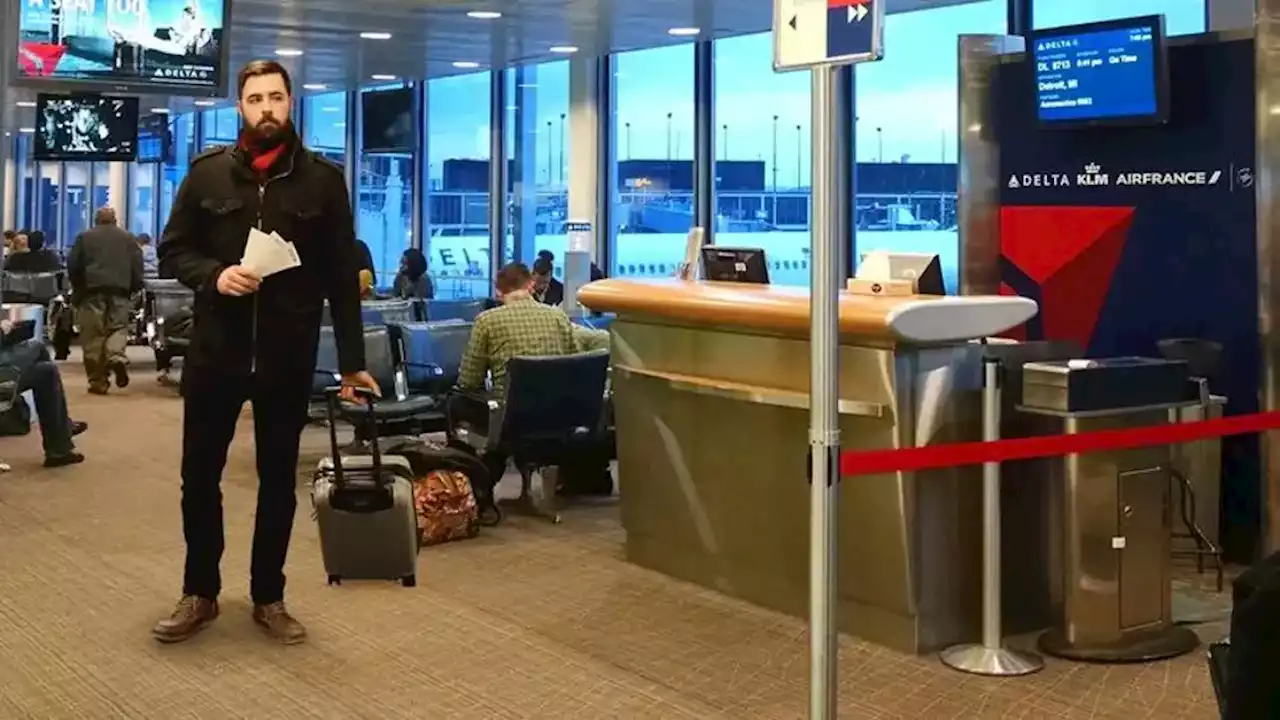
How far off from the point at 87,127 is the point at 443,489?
9.53 metres

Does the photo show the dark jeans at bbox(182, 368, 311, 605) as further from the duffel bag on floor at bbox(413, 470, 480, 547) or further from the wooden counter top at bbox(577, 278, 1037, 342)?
the duffel bag on floor at bbox(413, 470, 480, 547)

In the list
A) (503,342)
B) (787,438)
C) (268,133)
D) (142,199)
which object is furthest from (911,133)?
(142,199)

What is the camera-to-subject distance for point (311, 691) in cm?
430

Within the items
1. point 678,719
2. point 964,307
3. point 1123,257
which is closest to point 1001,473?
point 964,307

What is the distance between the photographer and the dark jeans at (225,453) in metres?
4.55

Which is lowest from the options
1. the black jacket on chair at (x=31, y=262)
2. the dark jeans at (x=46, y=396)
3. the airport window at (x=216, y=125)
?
the dark jeans at (x=46, y=396)

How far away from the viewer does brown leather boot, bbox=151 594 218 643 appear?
4730 millimetres

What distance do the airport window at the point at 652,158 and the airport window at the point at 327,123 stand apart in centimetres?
619

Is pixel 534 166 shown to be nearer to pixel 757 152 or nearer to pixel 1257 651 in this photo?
pixel 757 152

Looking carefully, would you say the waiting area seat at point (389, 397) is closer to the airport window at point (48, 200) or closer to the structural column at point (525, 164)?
the structural column at point (525, 164)

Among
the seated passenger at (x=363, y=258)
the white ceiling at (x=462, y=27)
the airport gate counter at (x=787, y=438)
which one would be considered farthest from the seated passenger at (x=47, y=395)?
the airport gate counter at (x=787, y=438)

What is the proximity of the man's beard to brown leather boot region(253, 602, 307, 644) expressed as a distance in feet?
4.87

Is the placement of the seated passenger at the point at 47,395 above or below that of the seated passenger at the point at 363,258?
below

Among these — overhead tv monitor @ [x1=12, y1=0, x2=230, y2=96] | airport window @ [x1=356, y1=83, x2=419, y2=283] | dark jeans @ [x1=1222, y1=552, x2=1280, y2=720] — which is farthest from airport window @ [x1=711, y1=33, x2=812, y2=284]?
dark jeans @ [x1=1222, y1=552, x2=1280, y2=720]
